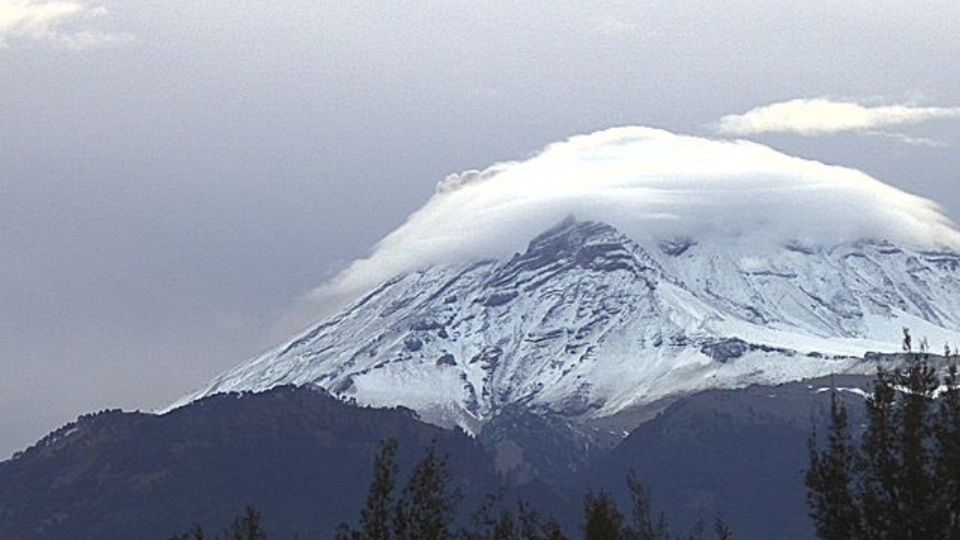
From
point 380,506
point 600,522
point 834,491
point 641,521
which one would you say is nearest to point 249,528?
point 380,506

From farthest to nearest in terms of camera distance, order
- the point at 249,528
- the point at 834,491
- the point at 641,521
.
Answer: the point at 641,521 < the point at 249,528 < the point at 834,491

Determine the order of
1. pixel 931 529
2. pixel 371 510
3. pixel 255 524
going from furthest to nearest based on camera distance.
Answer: pixel 255 524
pixel 371 510
pixel 931 529

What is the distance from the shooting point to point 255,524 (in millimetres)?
64688

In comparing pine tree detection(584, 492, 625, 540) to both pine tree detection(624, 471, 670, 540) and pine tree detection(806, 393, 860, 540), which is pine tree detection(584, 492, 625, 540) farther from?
pine tree detection(806, 393, 860, 540)

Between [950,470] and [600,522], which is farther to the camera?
[600,522]

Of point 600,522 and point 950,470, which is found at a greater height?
point 950,470

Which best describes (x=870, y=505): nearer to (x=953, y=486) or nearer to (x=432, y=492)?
(x=953, y=486)

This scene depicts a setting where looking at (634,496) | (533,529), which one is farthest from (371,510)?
(634,496)

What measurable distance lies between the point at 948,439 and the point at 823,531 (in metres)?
3.86

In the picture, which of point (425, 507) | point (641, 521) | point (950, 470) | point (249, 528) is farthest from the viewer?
→ point (641, 521)

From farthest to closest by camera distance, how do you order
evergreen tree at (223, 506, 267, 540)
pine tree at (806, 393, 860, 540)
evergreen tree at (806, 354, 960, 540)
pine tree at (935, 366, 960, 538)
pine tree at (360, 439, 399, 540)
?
evergreen tree at (223, 506, 267, 540), pine tree at (360, 439, 399, 540), pine tree at (806, 393, 860, 540), evergreen tree at (806, 354, 960, 540), pine tree at (935, 366, 960, 538)

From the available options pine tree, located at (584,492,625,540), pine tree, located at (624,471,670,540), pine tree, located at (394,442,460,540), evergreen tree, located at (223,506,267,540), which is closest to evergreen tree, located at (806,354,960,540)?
pine tree, located at (584,492,625,540)

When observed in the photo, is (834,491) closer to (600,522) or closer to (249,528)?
(600,522)

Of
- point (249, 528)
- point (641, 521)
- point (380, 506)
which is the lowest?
point (641, 521)
